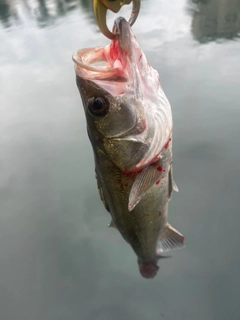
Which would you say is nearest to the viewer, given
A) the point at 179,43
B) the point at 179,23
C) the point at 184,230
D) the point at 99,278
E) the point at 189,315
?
the point at 189,315

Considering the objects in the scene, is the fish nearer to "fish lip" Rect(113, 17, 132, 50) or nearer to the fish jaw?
"fish lip" Rect(113, 17, 132, 50)

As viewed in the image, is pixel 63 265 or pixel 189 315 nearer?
pixel 189 315

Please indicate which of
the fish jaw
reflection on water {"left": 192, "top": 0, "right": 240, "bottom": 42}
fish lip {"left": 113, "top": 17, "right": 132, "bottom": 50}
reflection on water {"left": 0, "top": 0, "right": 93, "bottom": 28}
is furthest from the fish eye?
reflection on water {"left": 0, "top": 0, "right": 93, "bottom": 28}

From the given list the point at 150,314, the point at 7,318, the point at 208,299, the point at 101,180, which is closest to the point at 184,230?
the point at 208,299

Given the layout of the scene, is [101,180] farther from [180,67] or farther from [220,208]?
[180,67]

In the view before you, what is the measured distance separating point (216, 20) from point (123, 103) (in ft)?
28.3

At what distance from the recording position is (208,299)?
3.07m

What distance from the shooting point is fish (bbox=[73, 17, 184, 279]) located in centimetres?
107

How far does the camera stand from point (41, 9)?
1263 cm

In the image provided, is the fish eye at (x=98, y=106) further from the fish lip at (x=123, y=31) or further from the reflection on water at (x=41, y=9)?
the reflection on water at (x=41, y=9)

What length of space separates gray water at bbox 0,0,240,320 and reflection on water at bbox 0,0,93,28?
4.78m

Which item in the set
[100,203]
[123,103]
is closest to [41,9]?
[100,203]

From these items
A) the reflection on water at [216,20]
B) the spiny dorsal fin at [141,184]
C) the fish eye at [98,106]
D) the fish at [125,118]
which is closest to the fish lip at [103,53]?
the fish at [125,118]

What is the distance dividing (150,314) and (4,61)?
7240 millimetres
